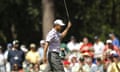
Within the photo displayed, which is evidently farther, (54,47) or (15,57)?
(15,57)

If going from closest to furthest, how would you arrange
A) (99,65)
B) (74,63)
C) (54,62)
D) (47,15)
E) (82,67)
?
1. (54,62)
2. (82,67)
3. (99,65)
4. (74,63)
5. (47,15)

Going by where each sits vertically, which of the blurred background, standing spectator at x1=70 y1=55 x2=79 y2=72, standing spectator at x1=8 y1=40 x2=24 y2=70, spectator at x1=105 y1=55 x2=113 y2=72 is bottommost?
the blurred background

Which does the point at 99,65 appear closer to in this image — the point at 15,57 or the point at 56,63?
the point at 56,63

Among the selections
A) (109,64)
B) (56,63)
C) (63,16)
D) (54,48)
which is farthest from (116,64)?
(63,16)

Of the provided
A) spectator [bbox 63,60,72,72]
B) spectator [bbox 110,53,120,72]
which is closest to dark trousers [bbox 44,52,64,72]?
spectator [bbox 110,53,120,72]

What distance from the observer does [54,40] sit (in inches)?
820

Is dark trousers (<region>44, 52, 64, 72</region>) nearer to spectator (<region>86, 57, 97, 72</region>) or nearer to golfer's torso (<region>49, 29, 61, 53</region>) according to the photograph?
golfer's torso (<region>49, 29, 61, 53</region>)

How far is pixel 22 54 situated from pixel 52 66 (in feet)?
19.3

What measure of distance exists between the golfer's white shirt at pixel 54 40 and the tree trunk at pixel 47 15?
32.1 ft

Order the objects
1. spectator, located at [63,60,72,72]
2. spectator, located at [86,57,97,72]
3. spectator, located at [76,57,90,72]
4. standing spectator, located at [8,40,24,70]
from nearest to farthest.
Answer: spectator, located at [76,57,90,72]
spectator, located at [86,57,97,72]
spectator, located at [63,60,72,72]
standing spectator, located at [8,40,24,70]

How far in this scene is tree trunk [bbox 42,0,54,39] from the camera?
101ft

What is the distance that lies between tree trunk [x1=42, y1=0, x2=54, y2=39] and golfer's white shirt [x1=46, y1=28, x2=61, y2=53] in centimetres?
980

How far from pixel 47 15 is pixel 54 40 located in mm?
10272

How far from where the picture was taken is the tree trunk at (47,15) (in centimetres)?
3086
